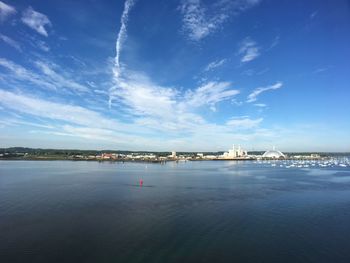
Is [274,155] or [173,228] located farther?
[274,155]

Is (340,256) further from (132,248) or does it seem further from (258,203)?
(258,203)

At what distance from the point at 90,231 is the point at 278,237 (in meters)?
10.9

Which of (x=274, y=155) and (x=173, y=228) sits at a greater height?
(x=274, y=155)

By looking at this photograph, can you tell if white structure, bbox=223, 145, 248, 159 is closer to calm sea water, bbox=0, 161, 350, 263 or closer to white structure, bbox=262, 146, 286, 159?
white structure, bbox=262, 146, 286, 159

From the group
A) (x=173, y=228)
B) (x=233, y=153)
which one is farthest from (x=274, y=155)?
(x=173, y=228)

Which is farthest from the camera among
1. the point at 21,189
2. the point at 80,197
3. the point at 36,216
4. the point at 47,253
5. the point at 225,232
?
the point at 21,189

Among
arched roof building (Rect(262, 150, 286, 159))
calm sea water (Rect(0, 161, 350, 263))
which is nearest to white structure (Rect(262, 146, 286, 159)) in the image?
arched roof building (Rect(262, 150, 286, 159))

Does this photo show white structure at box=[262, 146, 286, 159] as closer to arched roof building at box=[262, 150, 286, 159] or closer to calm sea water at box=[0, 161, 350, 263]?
arched roof building at box=[262, 150, 286, 159]

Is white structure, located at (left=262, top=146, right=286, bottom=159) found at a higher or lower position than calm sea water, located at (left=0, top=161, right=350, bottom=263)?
higher

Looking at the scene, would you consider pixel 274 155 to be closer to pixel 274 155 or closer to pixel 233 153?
pixel 274 155

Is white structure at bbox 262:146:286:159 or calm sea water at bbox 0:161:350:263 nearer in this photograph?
calm sea water at bbox 0:161:350:263

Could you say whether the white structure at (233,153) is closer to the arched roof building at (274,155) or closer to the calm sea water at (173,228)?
the arched roof building at (274,155)

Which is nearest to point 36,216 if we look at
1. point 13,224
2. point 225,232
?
point 13,224

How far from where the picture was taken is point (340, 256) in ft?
44.2
